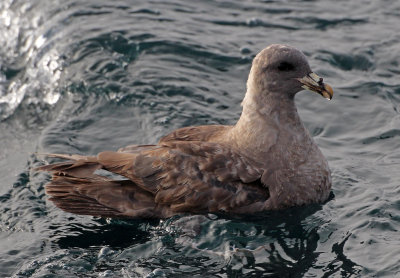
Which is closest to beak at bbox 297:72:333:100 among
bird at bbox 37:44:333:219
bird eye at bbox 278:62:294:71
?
bird at bbox 37:44:333:219

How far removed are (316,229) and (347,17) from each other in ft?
14.4

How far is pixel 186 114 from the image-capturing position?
8047mm

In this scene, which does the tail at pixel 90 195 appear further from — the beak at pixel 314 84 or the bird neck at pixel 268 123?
the beak at pixel 314 84

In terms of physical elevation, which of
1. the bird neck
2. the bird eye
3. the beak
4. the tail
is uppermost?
the bird eye

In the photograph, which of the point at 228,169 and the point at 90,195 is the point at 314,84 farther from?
the point at 90,195

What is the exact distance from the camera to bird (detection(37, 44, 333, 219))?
625 centimetres

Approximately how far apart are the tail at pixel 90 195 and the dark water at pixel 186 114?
0.18m

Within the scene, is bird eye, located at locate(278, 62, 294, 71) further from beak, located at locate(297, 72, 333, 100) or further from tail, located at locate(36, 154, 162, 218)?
tail, located at locate(36, 154, 162, 218)

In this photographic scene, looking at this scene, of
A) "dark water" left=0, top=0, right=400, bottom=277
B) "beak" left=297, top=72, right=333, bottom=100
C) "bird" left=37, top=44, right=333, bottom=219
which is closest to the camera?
"dark water" left=0, top=0, right=400, bottom=277

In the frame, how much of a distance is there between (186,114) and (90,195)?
2.01 meters

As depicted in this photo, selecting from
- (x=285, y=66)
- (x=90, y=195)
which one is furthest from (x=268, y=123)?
(x=90, y=195)

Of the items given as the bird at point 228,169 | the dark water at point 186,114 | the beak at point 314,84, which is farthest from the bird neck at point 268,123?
the dark water at point 186,114

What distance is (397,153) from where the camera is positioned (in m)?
7.39

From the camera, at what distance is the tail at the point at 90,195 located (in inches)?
249
